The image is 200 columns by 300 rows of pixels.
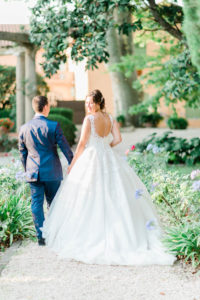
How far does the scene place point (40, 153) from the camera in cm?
443

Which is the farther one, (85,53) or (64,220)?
(85,53)

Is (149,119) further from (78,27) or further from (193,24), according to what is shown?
(193,24)

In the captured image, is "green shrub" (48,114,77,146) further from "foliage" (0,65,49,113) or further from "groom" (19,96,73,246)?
"groom" (19,96,73,246)

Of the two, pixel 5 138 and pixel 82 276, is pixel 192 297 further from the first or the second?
pixel 5 138

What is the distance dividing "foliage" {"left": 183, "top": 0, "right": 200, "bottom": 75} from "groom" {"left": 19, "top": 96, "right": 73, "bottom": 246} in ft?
5.47

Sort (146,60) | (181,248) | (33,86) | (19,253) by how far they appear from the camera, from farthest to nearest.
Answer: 1. (33,86)
2. (146,60)
3. (19,253)
4. (181,248)

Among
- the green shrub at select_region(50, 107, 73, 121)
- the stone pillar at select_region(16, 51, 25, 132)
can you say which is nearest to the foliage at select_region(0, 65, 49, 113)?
the stone pillar at select_region(16, 51, 25, 132)

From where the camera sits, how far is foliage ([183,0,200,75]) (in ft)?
11.4

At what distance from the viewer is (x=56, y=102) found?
68.1 ft

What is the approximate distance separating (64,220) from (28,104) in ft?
34.6

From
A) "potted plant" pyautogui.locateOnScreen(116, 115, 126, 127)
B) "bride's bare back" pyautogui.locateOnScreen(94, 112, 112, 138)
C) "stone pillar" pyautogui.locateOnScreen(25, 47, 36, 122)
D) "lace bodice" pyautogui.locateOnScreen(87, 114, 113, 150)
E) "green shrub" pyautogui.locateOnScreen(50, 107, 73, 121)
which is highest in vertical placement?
"stone pillar" pyautogui.locateOnScreen(25, 47, 36, 122)

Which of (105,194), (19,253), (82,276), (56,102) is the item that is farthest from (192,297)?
(56,102)

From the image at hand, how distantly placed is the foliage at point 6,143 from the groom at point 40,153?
8.91 meters

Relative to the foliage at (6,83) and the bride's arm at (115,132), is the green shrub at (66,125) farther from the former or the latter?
the bride's arm at (115,132)
